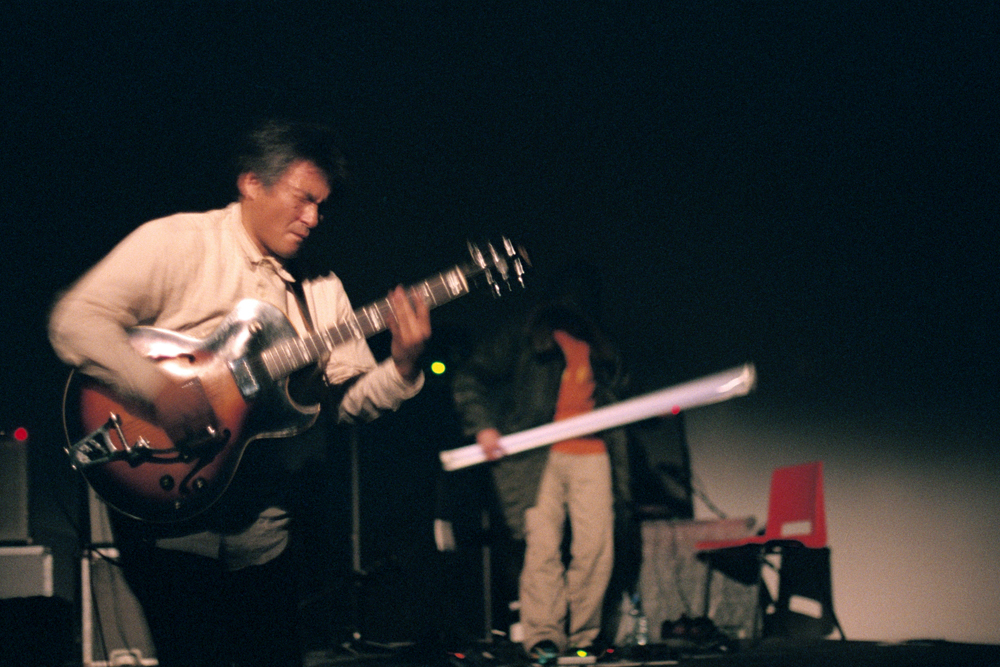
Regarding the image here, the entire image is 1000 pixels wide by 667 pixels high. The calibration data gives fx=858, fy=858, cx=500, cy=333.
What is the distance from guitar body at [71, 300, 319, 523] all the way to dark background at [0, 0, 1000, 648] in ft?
8.78

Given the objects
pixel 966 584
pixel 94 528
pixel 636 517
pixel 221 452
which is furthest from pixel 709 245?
pixel 221 452

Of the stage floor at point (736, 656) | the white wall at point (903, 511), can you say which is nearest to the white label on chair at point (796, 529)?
the white wall at point (903, 511)

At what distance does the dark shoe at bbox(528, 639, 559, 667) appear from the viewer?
133 inches

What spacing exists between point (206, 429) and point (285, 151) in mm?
618

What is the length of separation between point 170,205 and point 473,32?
6.07ft

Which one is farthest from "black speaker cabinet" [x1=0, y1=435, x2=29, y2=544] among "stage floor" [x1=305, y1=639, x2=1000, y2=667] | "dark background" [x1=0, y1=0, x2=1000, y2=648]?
"stage floor" [x1=305, y1=639, x2=1000, y2=667]

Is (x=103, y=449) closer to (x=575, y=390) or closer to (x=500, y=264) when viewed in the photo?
(x=500, y=264)

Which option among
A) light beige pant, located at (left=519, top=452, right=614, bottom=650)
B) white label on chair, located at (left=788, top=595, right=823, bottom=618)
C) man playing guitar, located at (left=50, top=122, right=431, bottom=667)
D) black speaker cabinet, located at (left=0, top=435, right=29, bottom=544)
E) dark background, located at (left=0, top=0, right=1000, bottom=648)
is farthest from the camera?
white label on chair, located at (left=788, top=595, right=823, bottom=618)

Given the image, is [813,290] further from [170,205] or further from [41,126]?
[41,126]

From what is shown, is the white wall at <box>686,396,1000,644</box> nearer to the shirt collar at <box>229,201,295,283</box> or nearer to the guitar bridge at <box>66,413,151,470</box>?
the shirt collar at <box>229,201,295,283</box>

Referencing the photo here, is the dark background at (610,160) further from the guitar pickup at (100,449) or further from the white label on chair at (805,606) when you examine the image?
the guitar pickup at (100,449)

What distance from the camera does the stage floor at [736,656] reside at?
3122 millimetres

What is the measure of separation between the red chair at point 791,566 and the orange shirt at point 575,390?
883 millimetres

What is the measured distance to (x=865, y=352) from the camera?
432 centimetres
